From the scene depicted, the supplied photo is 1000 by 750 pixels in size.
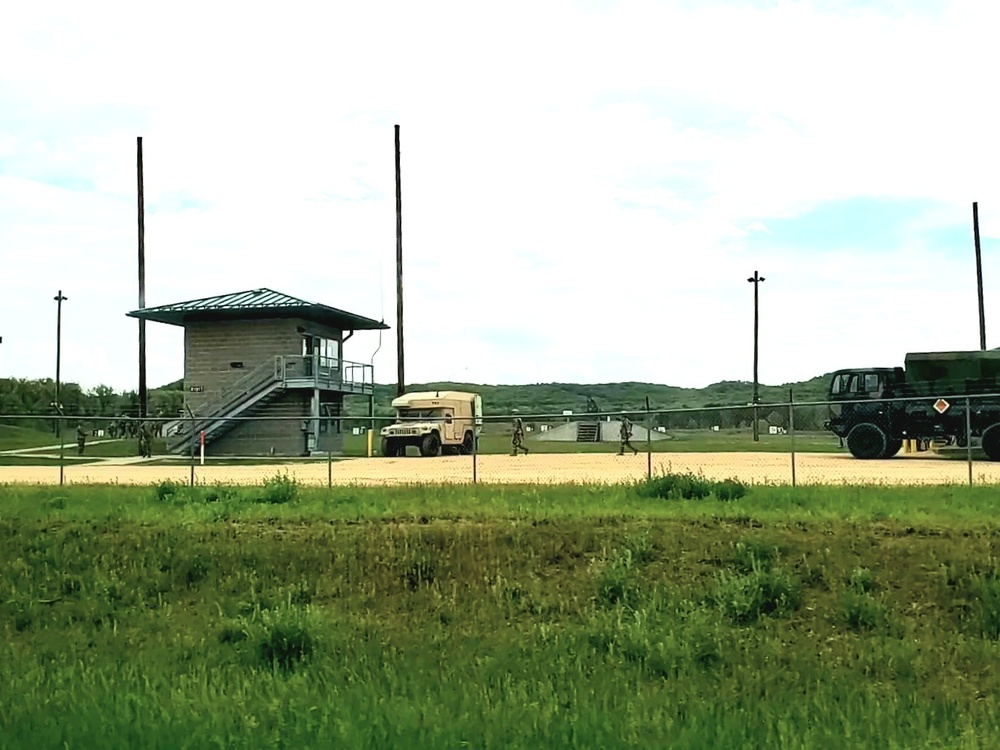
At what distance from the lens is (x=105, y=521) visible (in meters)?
A: 15.5

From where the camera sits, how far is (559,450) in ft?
145

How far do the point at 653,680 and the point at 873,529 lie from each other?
5.10 metres

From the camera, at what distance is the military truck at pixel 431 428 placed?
135 ft

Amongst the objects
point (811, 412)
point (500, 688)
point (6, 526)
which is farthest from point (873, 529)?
point (811, 412)

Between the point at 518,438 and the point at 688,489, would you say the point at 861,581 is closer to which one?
the point at 688,489

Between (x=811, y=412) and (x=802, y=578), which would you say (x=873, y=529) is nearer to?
(x=802, y=578)

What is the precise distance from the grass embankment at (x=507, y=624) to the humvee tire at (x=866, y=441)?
61.2ft

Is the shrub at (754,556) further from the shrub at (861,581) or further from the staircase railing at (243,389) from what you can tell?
the staircase railing at (243,389)

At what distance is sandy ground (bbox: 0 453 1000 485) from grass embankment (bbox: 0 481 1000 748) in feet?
25.5

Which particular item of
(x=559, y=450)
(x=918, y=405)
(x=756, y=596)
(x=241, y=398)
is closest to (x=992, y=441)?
(x=918, y=405)

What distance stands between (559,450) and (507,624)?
33435mm

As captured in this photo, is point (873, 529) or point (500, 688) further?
point (873, 529)

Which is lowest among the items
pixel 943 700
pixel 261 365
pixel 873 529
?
pixel 943 700

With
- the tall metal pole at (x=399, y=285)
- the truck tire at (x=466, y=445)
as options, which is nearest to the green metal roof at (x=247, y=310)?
the tall metal pole at (x=399, y=285)
